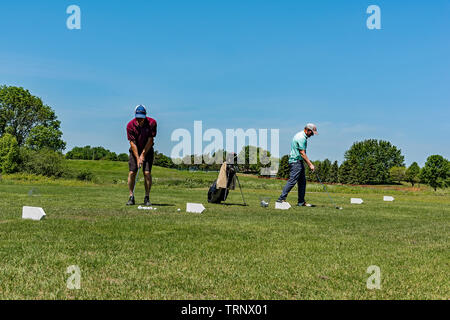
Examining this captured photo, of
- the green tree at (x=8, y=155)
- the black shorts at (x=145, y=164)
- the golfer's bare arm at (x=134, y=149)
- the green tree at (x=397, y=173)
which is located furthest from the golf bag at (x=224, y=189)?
the green tree at (x=397, y=173)

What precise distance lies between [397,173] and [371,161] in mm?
19791

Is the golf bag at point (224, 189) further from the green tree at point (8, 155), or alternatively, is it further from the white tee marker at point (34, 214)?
the green tree at point (8, 155)

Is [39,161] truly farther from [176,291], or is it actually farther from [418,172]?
[418,172]

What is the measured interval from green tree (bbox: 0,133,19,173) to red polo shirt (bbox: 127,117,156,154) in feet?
142

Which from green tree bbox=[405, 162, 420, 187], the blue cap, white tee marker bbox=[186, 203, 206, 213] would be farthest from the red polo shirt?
green tree bbox=[405, 162, 420, 187]

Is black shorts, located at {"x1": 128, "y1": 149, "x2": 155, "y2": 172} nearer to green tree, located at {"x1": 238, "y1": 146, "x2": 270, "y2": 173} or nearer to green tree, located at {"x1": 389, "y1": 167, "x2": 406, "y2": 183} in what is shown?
green tree, located at {"x1": 238, "y1": 146, "x2": 270, "y2": 173}

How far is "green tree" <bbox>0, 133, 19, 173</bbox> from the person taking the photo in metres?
49.0

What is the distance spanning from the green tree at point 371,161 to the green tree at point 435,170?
32.2 feet

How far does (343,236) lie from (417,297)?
3278mm

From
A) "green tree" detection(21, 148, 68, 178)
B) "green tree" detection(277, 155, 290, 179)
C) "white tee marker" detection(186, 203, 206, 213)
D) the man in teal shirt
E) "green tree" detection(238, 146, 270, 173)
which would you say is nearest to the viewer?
"white tee marker" detection(186, 203, 206, 213)

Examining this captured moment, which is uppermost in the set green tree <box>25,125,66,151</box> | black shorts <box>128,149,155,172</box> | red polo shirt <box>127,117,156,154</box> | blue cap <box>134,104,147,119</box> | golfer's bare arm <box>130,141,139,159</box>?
green tree <box>25,125,66,151</box>
